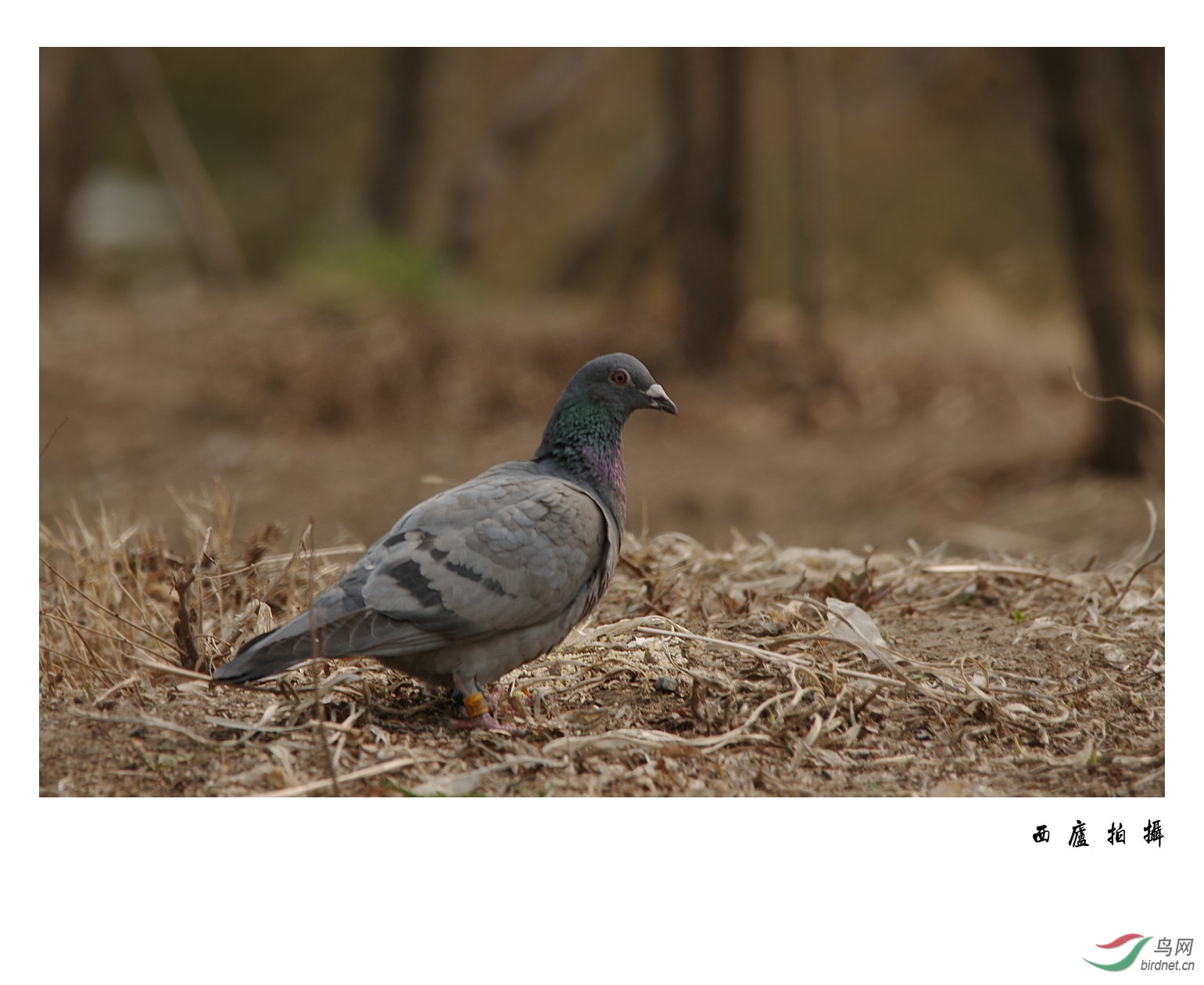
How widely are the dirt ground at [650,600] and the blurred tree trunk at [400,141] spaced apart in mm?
3738

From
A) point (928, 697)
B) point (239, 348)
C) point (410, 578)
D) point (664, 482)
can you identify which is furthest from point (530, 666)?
point (239, 348)

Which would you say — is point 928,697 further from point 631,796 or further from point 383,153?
point 383,153

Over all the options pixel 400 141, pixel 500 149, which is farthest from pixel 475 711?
pixel 400 141

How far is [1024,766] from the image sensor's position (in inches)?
118

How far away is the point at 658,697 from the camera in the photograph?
3.30 meters

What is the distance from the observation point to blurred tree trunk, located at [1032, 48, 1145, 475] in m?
6.01

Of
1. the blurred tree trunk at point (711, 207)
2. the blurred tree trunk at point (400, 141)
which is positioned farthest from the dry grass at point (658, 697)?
the blurred tree trunk at point (400, 141)

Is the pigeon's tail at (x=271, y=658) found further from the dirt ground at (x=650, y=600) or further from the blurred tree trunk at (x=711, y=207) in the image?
the blurred tree trunk at (x=711, y=207)

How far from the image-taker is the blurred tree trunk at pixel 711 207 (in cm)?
875

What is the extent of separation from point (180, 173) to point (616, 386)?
27.0 ft

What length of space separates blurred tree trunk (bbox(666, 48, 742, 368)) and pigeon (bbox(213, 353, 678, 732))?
569 centimetres

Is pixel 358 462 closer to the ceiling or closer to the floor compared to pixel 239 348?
closer to the floor
